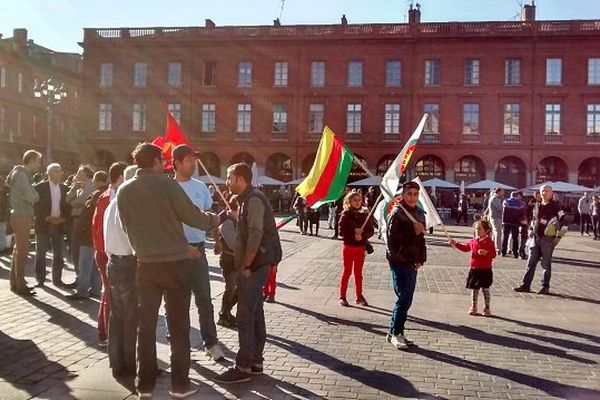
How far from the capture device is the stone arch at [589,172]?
38.7 metres

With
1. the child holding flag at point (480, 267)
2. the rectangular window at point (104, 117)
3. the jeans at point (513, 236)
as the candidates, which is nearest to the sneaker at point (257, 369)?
the child holding flag at point (480, 267)

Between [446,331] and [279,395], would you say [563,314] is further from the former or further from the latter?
[279,395]

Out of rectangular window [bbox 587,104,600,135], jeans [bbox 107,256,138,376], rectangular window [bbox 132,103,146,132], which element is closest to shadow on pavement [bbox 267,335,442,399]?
jeans [bbox 107,256,138,376]

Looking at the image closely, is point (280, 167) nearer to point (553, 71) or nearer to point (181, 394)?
point (553, 71)

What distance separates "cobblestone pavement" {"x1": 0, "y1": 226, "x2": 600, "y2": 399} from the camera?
15.9 feet

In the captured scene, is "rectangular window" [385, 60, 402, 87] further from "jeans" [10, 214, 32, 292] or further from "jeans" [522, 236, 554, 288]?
"jeans" [10, 214, 32, 292]

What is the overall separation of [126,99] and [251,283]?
41.1m

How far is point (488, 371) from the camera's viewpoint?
5.43 meters

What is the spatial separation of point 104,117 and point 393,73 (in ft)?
69.3

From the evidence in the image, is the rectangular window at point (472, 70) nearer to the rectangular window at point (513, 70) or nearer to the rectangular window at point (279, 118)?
the rectangular window at point (513, 70)

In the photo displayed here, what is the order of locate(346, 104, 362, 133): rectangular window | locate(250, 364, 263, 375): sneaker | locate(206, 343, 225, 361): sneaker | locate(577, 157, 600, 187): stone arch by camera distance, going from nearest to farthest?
locate(250, 364, 263, 375): sneaker < locate(206, 343, 225, 361): sneaker < locate(577, 157, 600, 187): stone arch < locate(346, 104, 362, 133): rectangular window

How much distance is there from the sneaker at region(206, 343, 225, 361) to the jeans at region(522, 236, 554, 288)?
6.04m

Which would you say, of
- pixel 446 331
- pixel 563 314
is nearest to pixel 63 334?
pixel 446 331

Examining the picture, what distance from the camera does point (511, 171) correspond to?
3950cm
